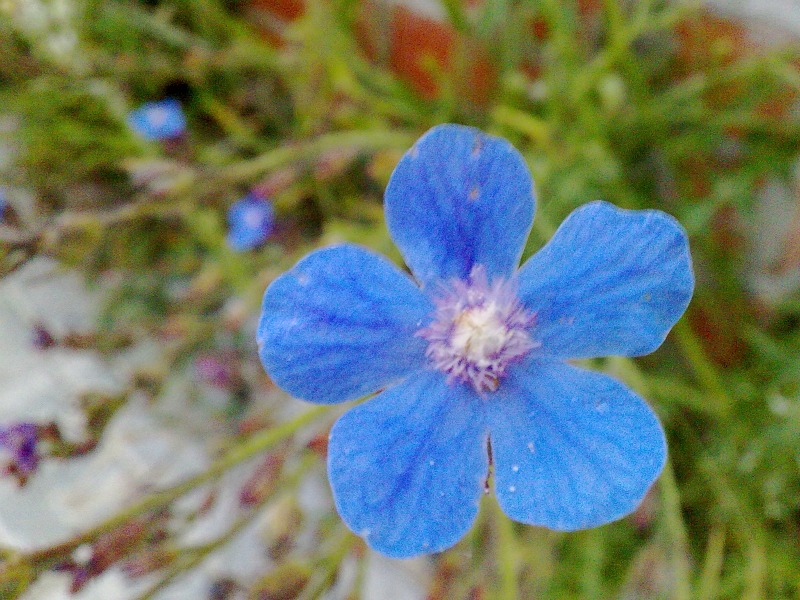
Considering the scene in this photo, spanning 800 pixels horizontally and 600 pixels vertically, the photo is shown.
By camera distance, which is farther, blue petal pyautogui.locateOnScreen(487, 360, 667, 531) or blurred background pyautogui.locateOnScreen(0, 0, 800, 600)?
blurred background pyautogui.locateOnScreen(0, 0, 800, 600)

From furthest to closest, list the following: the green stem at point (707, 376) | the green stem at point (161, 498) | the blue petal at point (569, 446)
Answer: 1. the green stem at point (707, 376)
2. the green stem at point (161, 498)
3. the blue petal at point (569, 446)

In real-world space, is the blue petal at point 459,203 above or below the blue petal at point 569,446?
above

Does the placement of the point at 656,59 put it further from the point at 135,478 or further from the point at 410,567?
the point at 135,478

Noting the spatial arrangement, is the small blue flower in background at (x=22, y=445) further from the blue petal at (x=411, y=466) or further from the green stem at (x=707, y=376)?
the green stem at (x=707, y=376)

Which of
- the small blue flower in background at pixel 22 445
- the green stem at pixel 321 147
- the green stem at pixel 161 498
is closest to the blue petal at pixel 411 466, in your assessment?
the green stem at pixel 161 498

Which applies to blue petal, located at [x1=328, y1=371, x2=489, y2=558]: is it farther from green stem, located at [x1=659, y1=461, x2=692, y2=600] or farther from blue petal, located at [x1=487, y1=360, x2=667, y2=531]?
green stem, located at [x1=659, y1=461, x2=692, y2=600]

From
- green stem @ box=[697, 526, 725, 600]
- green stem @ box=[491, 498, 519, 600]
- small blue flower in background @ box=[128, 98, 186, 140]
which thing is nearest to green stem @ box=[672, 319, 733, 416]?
green stem @ box=[697, 526, 725, 600]

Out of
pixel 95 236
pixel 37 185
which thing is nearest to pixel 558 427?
pixel 95 236
